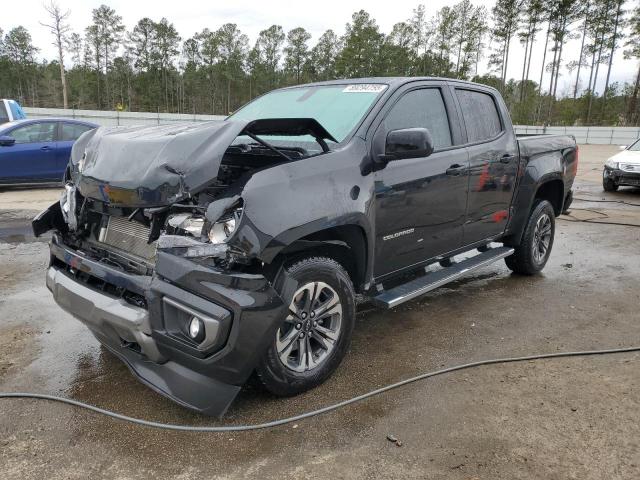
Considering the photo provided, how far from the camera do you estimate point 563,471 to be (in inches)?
92.4

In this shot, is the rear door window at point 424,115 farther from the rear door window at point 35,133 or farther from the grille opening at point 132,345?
the rear door window at point 35,133

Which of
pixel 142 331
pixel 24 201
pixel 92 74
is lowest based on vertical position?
pixel 24 201

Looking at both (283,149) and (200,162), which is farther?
(283,149)

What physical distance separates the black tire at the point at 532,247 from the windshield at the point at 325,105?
8.39 feet

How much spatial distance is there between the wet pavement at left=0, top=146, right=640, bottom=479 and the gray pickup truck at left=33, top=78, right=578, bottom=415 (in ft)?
0.91

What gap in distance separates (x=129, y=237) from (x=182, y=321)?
751 mm

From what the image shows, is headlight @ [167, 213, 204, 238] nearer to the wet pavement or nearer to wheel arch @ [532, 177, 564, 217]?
the wet pavement

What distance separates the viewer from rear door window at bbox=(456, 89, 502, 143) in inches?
166

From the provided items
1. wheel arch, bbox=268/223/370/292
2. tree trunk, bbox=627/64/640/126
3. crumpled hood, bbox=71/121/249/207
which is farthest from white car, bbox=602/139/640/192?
tree trunk, bbox=627/64/640/126

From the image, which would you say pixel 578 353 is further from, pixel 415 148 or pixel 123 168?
pixel 123 168

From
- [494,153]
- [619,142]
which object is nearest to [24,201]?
[494,153]

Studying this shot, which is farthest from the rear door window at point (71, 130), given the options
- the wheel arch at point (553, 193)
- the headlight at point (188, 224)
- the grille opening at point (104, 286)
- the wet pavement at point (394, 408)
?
the headlight at point (188, 224)

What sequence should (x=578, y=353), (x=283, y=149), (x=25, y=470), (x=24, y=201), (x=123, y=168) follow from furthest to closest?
(x=24, y=201) < (x=578, y=353) < (x=283, y=149) < (x=123, y=168) < (x=25, y=470)

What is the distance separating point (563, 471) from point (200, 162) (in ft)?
7.52
